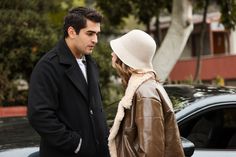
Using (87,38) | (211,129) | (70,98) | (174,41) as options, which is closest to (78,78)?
(70,98)

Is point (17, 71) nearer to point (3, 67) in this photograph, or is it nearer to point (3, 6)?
point (3, 67)

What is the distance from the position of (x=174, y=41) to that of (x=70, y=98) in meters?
6.42

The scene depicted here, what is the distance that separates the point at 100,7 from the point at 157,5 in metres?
1.33

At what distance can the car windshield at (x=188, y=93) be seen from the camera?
13.4 feet

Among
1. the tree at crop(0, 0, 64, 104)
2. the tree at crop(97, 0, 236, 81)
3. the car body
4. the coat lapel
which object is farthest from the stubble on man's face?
the tree at crop(0, 0, 64, 104)

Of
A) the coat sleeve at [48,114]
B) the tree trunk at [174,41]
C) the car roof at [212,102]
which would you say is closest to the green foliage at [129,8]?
the tree trunk at [174,41]

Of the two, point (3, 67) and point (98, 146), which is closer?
point (98, 146)

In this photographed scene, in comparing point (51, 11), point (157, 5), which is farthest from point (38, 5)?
point (157, 5)

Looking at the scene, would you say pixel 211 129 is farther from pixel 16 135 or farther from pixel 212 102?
pixel 16 135

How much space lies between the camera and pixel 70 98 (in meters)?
2.99

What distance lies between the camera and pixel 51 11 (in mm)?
12164

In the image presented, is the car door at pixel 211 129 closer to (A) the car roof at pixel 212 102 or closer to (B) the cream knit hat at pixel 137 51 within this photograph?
(A) the car roof at pixel 212 102

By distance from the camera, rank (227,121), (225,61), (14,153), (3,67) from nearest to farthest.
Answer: (14,153) < (227,121) < (3,67) < (225,61)

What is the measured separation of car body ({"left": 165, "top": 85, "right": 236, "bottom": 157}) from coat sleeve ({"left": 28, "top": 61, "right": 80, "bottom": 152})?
1168mm
